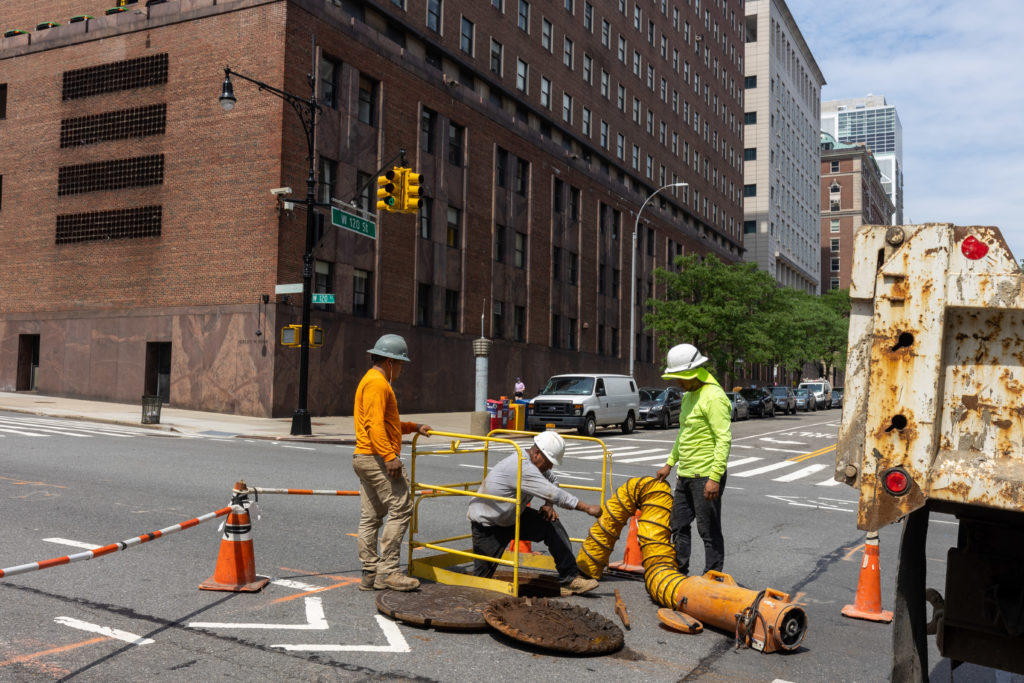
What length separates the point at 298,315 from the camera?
94.1 ft

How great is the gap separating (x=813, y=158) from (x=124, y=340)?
3860 inches

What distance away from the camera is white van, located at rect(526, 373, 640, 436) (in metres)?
27.2

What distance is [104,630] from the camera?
5527 millimetres

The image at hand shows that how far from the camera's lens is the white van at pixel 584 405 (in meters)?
27.2

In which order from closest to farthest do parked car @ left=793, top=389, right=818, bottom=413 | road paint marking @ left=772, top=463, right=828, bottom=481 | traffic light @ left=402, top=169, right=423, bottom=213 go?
road paint marking @ left=772, top=463, right=828, bottom=481 < traffic light @ left=402, top=169, right=423, bottom=213 < parked car @ left=793, top=389, right=818, bottom=413

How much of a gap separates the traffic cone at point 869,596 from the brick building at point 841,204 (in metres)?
133

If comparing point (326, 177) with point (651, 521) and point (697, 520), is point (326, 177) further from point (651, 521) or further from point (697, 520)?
point (697, 520)

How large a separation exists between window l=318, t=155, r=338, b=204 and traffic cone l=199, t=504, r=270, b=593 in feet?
78.8

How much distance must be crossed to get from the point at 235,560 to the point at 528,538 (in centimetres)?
228

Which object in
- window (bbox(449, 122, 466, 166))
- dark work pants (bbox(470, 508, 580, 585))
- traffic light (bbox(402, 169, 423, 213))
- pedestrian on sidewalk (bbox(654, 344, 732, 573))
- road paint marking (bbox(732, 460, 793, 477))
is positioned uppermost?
window (bbox(449, 122, 466, 166))

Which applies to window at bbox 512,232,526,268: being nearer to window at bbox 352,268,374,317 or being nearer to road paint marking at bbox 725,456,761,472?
window at bbox 352,268,374,317

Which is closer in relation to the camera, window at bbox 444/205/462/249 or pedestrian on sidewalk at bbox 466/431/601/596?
pedestrian on sidewalk at bbox 466/431/601/596

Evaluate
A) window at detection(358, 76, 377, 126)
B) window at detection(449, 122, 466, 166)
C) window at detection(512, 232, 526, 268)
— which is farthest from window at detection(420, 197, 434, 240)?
window at detection(512, 232, 526, 268)

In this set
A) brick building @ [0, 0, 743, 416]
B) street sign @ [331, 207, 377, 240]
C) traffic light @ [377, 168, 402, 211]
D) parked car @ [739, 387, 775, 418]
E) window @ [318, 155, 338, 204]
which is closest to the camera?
traffic light @ [377, 168, 402, 211]
